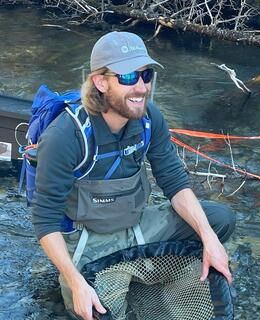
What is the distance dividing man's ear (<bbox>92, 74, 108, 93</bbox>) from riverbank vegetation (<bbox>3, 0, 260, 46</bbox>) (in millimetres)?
7437

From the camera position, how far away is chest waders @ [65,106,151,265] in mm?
3764

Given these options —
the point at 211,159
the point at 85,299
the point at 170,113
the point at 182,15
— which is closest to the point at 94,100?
the point at 85,299

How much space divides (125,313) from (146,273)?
0.28 m

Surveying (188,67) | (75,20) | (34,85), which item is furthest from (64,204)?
(75,20)

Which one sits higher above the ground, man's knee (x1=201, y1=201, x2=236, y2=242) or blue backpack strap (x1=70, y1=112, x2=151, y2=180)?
blue backpack strap (x1=70, y1=112, x2=151, y2=180)

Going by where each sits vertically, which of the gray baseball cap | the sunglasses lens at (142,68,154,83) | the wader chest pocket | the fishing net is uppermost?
the gray baseball cap

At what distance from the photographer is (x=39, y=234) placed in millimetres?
3584

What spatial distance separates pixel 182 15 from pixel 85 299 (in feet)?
29.1

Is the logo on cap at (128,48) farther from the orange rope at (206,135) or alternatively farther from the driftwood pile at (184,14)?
the driftwood pile at (184,14)

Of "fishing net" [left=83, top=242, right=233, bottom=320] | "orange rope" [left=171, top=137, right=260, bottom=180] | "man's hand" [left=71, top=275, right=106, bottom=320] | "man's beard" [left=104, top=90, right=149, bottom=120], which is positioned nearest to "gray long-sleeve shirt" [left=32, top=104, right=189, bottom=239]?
"man's beard" [left=104, top=90, right=149, bottom=120]

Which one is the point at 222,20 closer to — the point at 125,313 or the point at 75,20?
the point at 75,20

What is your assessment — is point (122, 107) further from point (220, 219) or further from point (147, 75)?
point (220, 219)

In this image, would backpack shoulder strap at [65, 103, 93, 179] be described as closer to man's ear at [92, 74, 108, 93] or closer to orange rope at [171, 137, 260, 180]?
man's ear at [92, 74, 108, 93]

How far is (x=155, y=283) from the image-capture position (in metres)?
4.17
